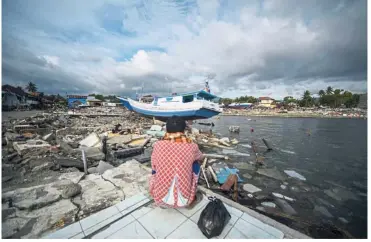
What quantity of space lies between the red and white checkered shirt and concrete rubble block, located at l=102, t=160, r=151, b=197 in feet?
4.07

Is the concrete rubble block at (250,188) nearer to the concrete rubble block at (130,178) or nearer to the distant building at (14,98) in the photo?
the concrete rubble block at (130,178)

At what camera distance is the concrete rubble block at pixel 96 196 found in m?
2.84

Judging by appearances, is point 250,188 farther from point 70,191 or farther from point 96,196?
point 70,191

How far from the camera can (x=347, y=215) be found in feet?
14.5

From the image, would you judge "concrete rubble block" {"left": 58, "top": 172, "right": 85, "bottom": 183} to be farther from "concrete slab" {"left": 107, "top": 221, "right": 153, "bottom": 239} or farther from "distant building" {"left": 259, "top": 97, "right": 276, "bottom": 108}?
"distant building" {"left": 259, "top": 97, "right": 276, "bottom": 108}

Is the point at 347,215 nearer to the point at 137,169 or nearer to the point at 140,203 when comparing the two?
the point at 140,203

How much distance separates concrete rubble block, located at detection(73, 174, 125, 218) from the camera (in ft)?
9.33

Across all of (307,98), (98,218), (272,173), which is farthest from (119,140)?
(307,98)

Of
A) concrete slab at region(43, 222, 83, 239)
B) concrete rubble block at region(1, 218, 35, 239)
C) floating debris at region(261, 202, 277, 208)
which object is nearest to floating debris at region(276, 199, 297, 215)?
floating debris at region(261, 202, 277, 208)

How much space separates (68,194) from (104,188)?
67cm

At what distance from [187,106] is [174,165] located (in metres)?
12.3

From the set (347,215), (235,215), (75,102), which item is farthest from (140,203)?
(75,102)

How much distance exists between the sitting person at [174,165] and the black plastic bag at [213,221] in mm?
382

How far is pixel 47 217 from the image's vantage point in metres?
2.55
